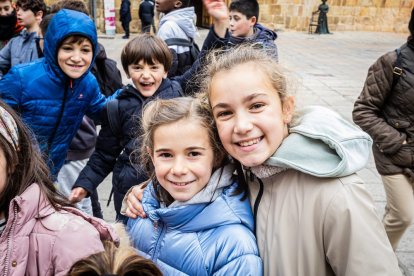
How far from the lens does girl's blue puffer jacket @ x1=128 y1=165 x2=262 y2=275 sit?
1.41m

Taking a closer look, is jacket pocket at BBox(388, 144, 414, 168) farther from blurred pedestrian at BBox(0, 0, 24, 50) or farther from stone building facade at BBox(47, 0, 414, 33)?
stone building facade at BBox(47, 0, 414, 33)

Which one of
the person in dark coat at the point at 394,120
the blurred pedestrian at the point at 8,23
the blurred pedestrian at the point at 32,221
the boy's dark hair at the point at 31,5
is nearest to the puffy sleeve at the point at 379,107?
the person in dark coat at the point at 394,120

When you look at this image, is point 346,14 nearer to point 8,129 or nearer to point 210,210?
point 210,210

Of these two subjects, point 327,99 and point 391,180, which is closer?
point 391,180

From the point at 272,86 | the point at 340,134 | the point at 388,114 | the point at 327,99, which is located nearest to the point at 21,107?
the point at 272,86

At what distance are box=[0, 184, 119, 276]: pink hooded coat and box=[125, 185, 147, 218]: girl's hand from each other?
0.38 meters

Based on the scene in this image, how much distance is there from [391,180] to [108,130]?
1825mm

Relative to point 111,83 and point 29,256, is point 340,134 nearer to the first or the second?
point 29,256

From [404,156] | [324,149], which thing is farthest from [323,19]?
[324,149]

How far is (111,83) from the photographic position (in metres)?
3.47

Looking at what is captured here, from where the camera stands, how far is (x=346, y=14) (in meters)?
21.0

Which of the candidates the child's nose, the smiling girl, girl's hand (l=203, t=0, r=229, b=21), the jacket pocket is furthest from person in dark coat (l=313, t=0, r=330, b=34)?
the smiling girl

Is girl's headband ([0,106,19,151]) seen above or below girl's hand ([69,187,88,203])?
above

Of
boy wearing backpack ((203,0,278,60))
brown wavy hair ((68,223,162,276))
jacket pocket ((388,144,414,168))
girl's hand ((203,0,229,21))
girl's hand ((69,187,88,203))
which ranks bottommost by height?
girl's hand ((69,187,88,203))
